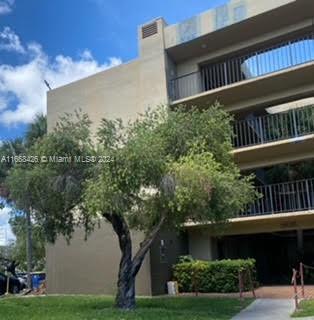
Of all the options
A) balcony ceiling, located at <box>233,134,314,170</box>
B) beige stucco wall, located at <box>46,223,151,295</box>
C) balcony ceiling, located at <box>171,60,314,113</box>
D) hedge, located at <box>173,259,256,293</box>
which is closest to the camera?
hedge, located at <box>173,259,256,293</box>

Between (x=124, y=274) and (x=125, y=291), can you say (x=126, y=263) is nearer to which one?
(x=124, y=274)

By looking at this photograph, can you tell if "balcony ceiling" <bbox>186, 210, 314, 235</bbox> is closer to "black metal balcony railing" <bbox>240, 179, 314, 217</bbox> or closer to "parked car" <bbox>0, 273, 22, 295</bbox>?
"black metal balcony railing" <bbox>240, 179, 314, 217</bbox>

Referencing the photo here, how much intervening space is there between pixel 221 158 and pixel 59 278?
11.5 m

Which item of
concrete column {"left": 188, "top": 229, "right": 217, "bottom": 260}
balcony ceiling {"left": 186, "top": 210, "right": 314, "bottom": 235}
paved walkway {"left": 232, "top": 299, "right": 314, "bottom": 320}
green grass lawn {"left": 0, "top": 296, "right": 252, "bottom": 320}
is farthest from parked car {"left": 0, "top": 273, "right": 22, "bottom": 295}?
paved walkway {"left": 232, "top": 299, "right": 314, "bottom": 320}

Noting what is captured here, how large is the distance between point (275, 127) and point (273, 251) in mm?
9445

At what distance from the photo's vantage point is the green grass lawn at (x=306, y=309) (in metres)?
12.2

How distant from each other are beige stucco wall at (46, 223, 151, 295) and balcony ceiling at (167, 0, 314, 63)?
29.2ft

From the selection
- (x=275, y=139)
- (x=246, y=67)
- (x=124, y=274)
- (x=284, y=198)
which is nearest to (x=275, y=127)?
→ (x=275, y=139)

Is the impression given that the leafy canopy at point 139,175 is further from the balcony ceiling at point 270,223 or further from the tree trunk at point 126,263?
the balcony ceiling at point 270,223

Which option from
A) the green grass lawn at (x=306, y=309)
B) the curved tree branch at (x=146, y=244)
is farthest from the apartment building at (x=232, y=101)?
the green grass lawn at (x=306, y=309)

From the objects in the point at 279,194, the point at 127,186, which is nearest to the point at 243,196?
the point at 127,186

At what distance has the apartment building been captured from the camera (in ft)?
67.6

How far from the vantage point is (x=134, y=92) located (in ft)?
78.4

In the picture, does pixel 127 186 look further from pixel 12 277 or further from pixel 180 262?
pixel 12 277
